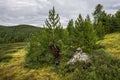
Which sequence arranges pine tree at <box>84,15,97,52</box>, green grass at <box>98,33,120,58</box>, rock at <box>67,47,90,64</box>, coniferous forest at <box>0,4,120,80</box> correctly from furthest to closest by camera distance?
green grass at <box>98,33,120,58</box>, pine tree at <box>84,15,97,52</box>, rock at <box>67,47,90,64</box>, coniferous forest at <box>0,4,120,80</box>

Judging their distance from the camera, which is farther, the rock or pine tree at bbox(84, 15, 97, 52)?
pine tree at bbox(84, 15, 97, 52)

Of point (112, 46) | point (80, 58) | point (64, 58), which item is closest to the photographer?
point (80, 58)

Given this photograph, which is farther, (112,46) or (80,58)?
(112,46)

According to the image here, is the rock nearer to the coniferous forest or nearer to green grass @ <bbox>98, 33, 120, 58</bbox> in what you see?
the coniferous forest

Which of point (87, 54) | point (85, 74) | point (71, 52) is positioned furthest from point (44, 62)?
point (85, 74)

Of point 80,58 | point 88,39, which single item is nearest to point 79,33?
point 88,39

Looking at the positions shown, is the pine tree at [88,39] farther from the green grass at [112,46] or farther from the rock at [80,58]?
the green grass at [112,46]

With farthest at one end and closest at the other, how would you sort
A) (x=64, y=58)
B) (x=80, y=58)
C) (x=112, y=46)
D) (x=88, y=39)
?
(x=112, y=46)
(x=64, y=58)
(x=88, y=39)
(x=80, y=58)

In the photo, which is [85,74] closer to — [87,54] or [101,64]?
[101,64]

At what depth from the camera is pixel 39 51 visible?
56.2 meters

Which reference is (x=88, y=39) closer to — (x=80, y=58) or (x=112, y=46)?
(x=80, y=58)

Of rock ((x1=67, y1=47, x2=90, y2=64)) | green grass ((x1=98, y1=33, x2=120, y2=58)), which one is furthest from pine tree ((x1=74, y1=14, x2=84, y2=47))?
green grass ((x1=98, y1=33, x2=120, y2=58))

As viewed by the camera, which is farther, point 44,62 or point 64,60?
point 44,62

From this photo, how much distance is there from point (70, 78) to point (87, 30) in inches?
586
